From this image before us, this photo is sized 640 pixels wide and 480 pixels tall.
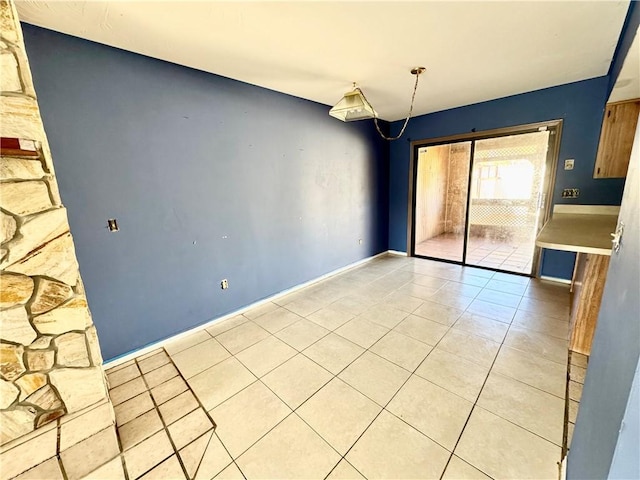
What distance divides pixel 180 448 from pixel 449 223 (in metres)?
6.69

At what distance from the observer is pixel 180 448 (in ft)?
4.71

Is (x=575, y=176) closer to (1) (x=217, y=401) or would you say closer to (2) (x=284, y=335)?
(2) (x=284, y=335)

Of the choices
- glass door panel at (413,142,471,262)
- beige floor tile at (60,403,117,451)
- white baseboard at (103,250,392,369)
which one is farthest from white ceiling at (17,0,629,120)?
white baseboard at (103,250,392,369)

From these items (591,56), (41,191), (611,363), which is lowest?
(611,363)

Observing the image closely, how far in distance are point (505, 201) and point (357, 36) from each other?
442 centimetres

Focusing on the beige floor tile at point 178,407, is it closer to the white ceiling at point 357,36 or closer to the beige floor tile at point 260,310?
the beige floor tile at point 260,310

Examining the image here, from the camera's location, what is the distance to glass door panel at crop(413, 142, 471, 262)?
4.91m

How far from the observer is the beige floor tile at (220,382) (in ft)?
5.82

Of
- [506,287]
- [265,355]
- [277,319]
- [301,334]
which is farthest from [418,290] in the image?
[265,355]

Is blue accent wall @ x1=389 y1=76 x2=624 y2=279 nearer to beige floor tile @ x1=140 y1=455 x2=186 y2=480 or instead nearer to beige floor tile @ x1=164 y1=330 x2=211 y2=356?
beige floor tile @ x1=164 y1=330 x2=211 y2=356

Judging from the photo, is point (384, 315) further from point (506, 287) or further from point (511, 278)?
point (511, 278)

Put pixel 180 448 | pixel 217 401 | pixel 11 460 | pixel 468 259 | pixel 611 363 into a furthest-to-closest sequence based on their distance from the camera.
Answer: pixel 468 259
pixel 217 401
pixel 180 448
pixel 11 460
pixel 611 363

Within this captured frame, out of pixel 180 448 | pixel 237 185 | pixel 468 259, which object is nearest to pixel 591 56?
pixel 468 259

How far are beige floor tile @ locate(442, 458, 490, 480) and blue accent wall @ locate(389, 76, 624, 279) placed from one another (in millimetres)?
3240
